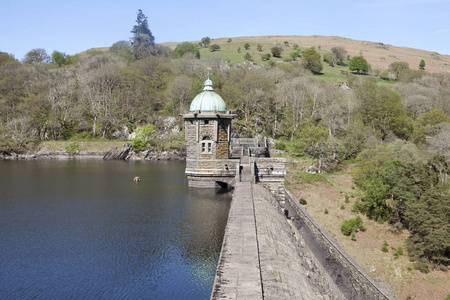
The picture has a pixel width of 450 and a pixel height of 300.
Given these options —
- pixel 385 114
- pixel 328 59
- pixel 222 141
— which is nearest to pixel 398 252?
pixel 222 141

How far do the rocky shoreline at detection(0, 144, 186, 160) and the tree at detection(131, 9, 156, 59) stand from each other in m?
61.0

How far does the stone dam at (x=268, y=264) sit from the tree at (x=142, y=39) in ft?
376

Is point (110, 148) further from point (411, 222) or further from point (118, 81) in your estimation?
point (411, 222)

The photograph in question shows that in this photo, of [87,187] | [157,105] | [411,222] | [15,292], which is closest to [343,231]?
[411,222]

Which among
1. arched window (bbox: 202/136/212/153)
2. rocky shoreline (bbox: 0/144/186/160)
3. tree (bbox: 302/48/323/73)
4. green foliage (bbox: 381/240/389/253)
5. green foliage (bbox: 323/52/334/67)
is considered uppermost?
green foliage (bbox: 323/52/334/67)

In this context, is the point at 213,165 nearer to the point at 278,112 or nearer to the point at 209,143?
the point at 209,143

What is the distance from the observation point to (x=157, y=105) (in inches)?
3615

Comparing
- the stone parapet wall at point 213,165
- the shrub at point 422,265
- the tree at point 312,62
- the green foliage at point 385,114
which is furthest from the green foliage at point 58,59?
the shrub at point 422,265

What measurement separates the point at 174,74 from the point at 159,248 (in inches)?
3273

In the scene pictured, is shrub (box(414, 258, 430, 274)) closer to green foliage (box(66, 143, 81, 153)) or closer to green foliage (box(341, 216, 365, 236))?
green foliage (box(341, 216, 365, 236))

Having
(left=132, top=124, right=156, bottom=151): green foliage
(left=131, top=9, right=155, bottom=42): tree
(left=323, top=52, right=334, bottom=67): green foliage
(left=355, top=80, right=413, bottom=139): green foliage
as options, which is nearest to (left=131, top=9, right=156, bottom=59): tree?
(left=131, top=9, right=155, bottom=42): tree

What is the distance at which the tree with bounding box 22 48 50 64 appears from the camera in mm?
116081

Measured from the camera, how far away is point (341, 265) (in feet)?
78.4

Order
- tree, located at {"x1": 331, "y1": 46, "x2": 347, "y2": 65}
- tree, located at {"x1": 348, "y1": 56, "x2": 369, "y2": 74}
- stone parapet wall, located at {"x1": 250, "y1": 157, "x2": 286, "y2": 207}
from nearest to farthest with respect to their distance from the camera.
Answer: stone parapet wall, located at {"x1": 250, "y1": 157, "x2": 286, "y2": 207}, tree, located at {"x1": 348, "y1": 56, "x2": 369, "y2": 74}, tree, located at {"x1": 331, "y1": 46, "x2": 347, "y2": 65}
